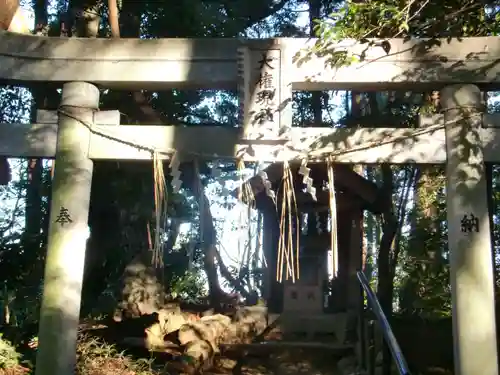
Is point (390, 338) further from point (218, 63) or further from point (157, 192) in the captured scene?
point (218, 63)

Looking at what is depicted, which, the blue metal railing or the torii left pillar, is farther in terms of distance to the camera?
the torii left pillar

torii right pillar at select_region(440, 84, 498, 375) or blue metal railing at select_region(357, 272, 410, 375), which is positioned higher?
torii right pillar at select_region(440, 84, 498, 375)

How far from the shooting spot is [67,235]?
4785mm

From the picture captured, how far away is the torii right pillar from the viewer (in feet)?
14.5

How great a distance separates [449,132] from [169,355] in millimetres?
4303

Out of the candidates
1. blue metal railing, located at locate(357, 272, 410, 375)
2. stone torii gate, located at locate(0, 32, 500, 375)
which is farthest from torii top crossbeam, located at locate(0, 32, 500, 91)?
blue metal railing, located at locate(357, 272, 410, 375)

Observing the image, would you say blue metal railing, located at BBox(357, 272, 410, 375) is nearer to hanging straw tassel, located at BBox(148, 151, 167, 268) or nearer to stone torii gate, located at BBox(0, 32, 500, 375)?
stone torii gate, located at BBox(0, 32, 500, 375)

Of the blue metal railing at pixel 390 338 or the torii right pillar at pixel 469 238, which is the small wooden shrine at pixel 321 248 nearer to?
the blue metal railing at pixel 390 338

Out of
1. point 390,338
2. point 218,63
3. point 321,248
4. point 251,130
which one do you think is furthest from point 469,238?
point 321,248

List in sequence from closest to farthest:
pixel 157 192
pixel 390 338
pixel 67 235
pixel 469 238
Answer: pixel 469 238 → pixel 67 235 → pixel 157 192 → pixel 390 338

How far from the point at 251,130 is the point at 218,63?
2.41 feet

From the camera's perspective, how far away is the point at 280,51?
4949 mm

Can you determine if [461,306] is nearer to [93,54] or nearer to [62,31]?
[93,54]

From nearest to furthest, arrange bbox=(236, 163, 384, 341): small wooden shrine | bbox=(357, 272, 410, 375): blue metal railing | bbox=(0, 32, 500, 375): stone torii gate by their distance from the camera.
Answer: bbox=(357, 272, 410, 375): blue metal railing < bbox=(0, 32, 500, 375): stone torii gate < bbox=(236, 163, 384, 341): small wooden shrine
